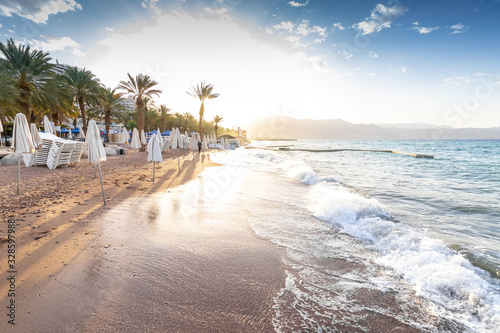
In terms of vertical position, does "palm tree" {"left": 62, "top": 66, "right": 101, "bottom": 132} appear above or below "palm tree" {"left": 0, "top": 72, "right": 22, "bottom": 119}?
above

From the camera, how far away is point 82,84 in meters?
28.2

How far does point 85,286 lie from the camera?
2.88 m

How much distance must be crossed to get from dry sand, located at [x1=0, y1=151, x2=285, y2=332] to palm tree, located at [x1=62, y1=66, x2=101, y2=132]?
29.1 meters

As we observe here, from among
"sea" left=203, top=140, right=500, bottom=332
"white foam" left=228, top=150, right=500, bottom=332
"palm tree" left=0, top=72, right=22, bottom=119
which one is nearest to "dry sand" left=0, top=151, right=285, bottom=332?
"sea" left=203, top=140, right=500, bottom=332

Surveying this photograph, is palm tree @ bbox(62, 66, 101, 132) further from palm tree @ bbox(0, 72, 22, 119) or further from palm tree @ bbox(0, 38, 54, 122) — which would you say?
palm tree @ bbox(0, 72, 22, 119)

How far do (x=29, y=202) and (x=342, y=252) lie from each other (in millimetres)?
7744

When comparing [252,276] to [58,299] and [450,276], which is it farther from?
[450,276]

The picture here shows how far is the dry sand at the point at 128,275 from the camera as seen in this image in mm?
2410

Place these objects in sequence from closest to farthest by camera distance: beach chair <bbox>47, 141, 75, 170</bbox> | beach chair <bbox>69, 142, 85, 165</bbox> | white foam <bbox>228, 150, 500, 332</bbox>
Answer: white foam <bbox>228, 150, 500, 332</bbox> → beach chair <bbox>47, 141, 75, 170</bbox> → beach chair <bbox>69, 142, 85, 165</bbox>

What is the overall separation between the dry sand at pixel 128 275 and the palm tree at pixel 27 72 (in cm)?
2282

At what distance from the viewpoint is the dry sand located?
7.91 feet

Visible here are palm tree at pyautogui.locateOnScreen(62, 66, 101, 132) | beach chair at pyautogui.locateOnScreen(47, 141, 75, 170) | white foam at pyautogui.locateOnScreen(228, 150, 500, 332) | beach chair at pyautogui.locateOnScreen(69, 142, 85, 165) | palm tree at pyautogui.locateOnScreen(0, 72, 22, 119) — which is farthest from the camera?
palm tree at pyautogui.locateOnScreen(62, 66, 101, 132)

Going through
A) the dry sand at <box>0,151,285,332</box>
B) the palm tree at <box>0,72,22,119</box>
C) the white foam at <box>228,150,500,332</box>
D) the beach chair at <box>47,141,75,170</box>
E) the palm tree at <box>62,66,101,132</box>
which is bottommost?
the white foam at <box>228,150,500,332</box>

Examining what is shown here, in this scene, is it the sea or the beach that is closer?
the beach
